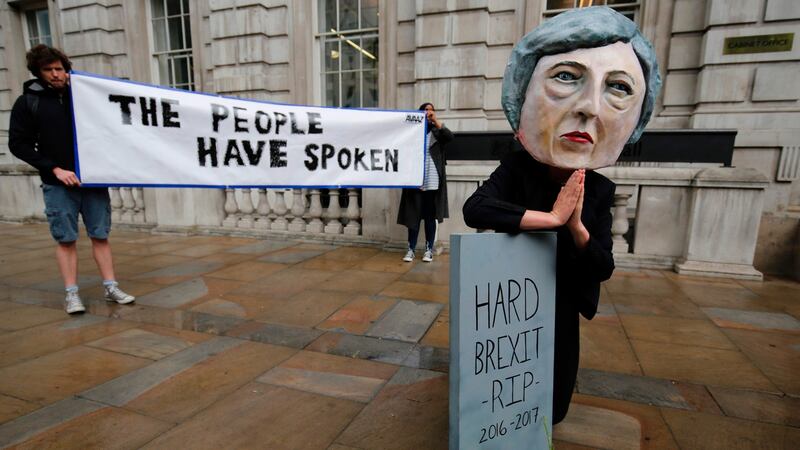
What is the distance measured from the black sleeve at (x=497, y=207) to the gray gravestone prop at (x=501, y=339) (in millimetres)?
56

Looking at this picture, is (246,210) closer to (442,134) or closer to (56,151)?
(56,151)

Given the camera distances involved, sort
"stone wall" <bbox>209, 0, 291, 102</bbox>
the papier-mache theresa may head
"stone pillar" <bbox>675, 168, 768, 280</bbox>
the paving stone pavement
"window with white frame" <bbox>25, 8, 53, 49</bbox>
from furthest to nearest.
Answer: "window with white frame" <bbox>25, 8, 53, 49</bbox>
"stone wall" <bbox>209, 0, 291, 102</bbox>
"stone pillar" <bbox>675, 168, 768, 280</bbox>
the paving stone pavement
the papier-mache theresa may head

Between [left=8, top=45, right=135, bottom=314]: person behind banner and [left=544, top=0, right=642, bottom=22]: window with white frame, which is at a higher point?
[left=544, top=0, right=642, bottom=22]: window with white frame

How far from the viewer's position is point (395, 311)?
3.41 meters

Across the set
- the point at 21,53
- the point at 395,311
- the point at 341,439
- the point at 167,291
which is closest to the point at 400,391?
the point at 341,439

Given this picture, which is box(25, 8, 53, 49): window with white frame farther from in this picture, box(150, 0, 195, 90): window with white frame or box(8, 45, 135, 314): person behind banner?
box(8, 45, 135, 314): person behind banner

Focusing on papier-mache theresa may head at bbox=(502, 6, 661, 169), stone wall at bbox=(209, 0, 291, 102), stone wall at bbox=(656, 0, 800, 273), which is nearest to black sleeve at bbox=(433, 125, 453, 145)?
papier-mache theresa may head at bbox=(502, 6, 661, 169)

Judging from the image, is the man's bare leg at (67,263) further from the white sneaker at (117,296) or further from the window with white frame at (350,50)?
the window with white frame at (350,50)

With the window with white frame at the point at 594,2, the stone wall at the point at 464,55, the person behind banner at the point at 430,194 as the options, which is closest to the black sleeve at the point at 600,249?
the person behind banner at the point at 430,194

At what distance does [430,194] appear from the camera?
16.7 feet

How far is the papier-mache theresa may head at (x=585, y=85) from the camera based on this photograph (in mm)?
1203

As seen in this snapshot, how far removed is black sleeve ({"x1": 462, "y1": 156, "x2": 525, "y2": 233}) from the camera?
136 cm

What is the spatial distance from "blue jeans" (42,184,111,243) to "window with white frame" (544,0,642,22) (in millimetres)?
7217

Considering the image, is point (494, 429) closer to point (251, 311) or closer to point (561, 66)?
point (561, 66)
